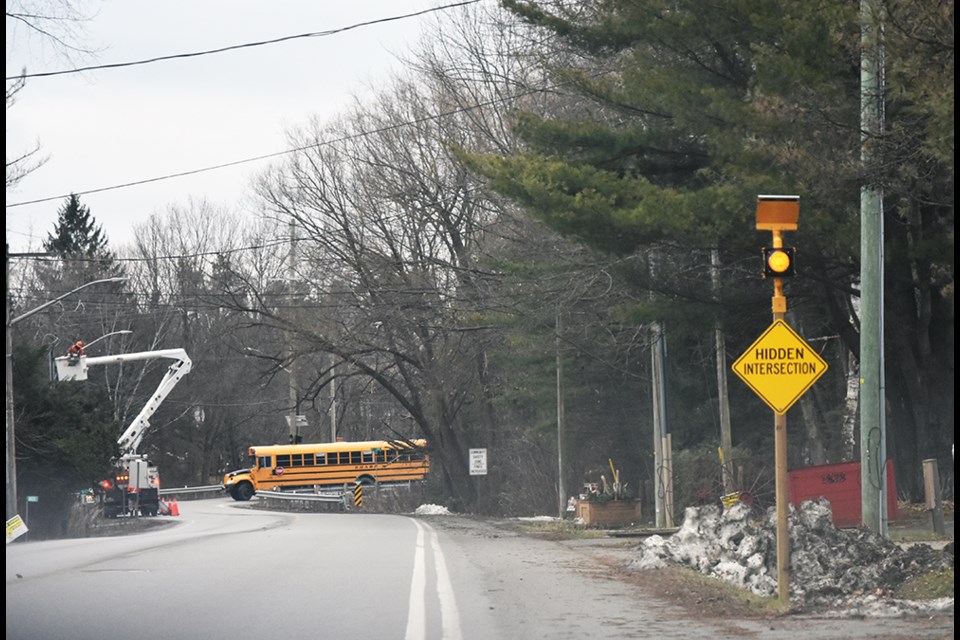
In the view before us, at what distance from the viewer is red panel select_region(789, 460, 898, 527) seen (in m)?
A: 22.5

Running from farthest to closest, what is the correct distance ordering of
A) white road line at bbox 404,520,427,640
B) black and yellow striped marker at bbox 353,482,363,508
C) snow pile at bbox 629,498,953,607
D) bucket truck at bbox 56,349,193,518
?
black and yellow striped marker at bbox 353,482,363,508 → bucket truck at bbox 56,349,193,518 → snow pile at bbox 629,498,953,607 → white road line at bbox 404,520,427,640

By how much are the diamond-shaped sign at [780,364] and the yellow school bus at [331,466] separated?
53.2 m

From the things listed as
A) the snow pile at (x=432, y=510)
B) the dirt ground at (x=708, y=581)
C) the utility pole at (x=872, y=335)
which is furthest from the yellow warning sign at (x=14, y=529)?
the snow pile at (x=432, y=510)

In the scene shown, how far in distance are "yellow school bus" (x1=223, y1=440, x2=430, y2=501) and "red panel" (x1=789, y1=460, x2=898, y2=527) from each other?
44.1 metres

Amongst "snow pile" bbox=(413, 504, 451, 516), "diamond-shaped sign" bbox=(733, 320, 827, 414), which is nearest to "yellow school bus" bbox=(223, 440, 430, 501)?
"snow pile" bbox=(413, 504, 451, 516)

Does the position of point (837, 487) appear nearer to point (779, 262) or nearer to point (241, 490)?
point (779, 262)

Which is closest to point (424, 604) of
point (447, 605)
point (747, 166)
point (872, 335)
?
point (447, 605)

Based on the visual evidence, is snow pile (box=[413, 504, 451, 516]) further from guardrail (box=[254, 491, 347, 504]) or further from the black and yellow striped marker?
the black and yellow striped marker

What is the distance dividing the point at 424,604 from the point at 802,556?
4359 millimetres

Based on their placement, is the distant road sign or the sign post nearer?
the sign post

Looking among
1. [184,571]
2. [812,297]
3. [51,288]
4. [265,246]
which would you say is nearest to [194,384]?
[51,288]

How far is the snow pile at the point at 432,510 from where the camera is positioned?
49.8 metres

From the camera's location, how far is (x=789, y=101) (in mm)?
18328

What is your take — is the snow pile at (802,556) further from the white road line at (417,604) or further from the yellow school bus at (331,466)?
the yellow school bus at (331,466)
